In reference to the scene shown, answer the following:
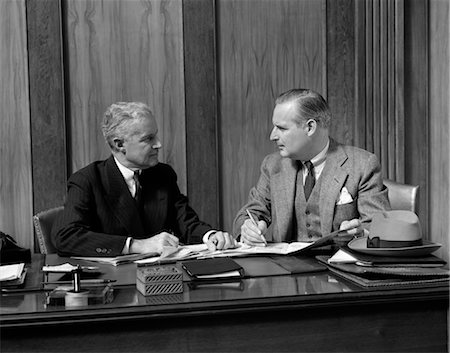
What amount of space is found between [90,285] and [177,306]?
338mm

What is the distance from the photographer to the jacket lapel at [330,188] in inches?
121

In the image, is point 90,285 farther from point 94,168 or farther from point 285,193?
point 285,193

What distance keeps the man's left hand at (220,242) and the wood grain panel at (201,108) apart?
54.0 inches

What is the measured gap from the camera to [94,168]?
304 cm

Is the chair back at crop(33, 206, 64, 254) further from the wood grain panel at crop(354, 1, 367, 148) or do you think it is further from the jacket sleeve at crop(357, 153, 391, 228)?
the wood grain panel at crop(354, 1, 367, 148)

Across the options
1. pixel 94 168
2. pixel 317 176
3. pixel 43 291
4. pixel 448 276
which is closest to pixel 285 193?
pixel 317 176

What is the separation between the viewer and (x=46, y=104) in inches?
154

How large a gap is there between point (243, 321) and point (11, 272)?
81 cm

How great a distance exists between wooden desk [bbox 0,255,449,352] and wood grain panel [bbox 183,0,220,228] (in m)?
2.08

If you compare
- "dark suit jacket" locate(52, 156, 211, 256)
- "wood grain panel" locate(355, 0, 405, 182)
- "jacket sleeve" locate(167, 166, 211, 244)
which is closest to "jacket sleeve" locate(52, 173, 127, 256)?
"dark suit jacket" locate(52, 156, 211, 256)

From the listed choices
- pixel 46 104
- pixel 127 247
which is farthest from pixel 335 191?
pixel 46 104

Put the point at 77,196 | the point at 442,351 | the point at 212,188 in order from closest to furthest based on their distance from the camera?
the point at 442,351
the point at 77,196
the point at 212,188

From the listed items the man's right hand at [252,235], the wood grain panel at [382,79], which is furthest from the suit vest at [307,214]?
the wood grain panel at [382,79]

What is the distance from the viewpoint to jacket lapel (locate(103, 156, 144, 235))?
2992mm
